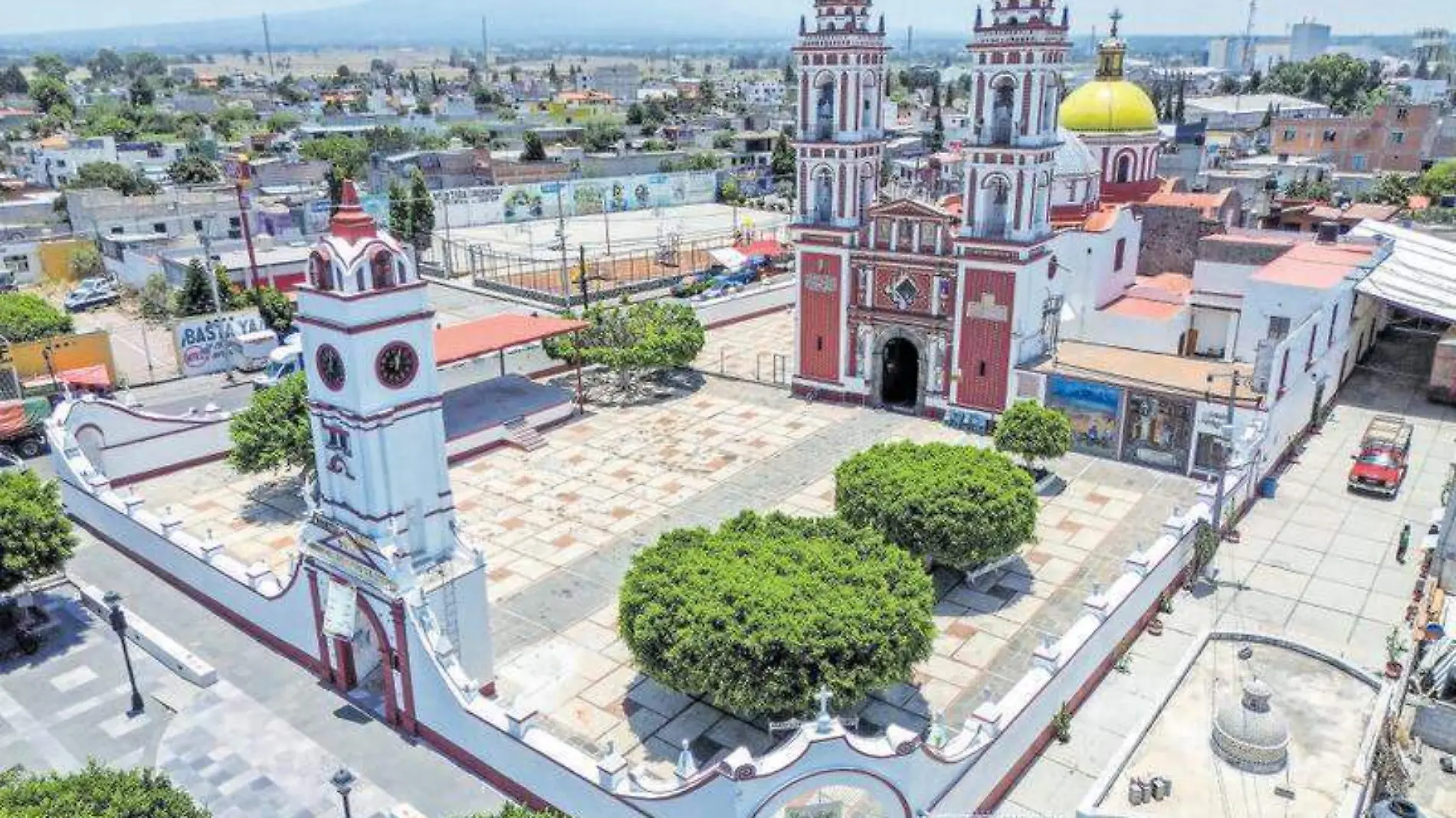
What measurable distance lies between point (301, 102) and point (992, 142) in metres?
179

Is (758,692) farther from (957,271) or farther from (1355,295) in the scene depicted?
(1355,295)

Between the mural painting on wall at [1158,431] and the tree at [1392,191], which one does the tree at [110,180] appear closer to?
the mural painting on wall at [1158,431]

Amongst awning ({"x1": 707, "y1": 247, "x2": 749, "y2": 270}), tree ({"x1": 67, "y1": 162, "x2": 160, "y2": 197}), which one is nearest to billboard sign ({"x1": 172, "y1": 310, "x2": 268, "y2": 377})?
awning ({"x1": 707, "y1": 247, "x2": 749, "y2": 270})

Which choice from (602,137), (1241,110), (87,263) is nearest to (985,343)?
(87,263)

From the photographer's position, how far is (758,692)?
1702 cm

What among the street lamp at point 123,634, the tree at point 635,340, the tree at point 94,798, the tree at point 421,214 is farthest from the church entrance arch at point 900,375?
the tree at point 421,214

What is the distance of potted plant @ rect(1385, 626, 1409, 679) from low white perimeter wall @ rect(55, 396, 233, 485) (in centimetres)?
3235

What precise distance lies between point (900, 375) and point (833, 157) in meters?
8.41

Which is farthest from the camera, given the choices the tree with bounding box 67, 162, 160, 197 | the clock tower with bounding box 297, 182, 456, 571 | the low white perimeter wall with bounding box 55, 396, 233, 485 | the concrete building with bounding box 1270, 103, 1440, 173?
the tree with bounding box 67, 162, 160, 197

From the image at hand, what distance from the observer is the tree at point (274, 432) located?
2820 centimetres

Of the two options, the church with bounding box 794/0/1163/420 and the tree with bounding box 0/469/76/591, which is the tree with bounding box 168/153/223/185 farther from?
the tree with bounding box 0/469/76/591

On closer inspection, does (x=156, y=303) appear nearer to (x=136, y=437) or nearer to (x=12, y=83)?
(x=136, y=437)

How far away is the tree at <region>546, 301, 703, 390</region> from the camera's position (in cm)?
3800

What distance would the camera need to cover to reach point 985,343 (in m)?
34.8
